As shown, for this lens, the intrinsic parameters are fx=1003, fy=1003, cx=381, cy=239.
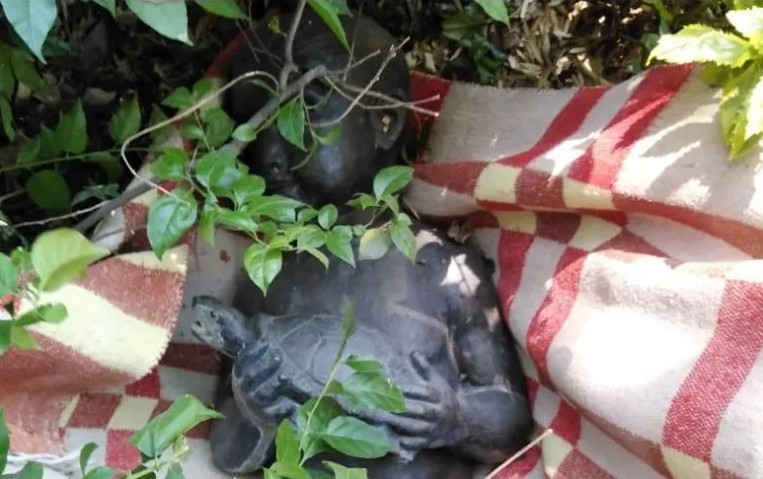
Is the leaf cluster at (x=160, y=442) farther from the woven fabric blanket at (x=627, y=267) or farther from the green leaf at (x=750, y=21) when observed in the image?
the green leaf at (x=750, y=21)

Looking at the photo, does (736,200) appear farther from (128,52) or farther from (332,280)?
(128,52)

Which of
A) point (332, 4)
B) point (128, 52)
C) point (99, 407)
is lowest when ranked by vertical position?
point (99, 407)

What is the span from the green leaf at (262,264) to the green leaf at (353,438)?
133 millimetres

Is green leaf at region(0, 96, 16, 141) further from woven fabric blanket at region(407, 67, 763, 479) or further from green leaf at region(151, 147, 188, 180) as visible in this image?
woven fabric blanket at region(407, 67, 763, 479)

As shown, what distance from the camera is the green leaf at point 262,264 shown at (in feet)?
2.85

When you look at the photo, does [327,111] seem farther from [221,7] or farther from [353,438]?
[353,438]

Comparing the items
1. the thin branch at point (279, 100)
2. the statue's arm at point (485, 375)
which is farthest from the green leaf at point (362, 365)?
the thin branch at point (279, 100)

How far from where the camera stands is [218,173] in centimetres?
94

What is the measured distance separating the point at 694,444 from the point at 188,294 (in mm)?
601

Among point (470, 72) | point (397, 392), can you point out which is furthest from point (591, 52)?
point (397, 392)

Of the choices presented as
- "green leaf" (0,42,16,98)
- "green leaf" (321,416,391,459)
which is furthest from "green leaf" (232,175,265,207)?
"green leaf" (0,42,16,98)

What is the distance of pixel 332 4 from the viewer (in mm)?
952

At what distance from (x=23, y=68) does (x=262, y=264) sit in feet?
1.39

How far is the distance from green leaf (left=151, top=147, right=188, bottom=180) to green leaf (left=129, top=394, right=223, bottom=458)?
275 mm
